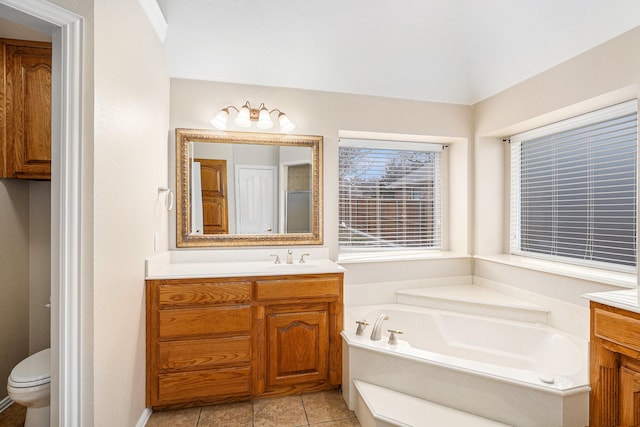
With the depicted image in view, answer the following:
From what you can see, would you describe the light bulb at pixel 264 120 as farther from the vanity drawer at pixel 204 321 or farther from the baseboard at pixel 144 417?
the baseboard at pixel 144 417

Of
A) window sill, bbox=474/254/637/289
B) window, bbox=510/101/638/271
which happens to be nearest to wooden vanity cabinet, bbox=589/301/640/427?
window sill, bbox=474/254/637/289

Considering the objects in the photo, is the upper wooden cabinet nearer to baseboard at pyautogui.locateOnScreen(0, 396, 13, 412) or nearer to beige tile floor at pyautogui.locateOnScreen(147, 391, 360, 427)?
baseboard at pyautogui.locateOnScreen(0, 396, 13, 412)

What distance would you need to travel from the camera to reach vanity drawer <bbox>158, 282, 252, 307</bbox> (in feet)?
6.58

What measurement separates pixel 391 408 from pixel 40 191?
9.19 feet

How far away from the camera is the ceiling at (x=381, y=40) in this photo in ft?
6.89

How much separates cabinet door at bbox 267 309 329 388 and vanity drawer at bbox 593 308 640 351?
1525 millimetres

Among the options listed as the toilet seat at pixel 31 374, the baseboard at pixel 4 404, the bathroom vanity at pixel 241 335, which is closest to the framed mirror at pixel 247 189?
the bathroom vanity at pixel 241 335

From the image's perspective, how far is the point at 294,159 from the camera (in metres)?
2.71

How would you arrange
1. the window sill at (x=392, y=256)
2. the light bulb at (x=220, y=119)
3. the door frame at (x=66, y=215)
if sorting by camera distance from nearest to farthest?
the door frame at (x=66, y=215), the light bulb at (x=220, y=119), the window sill at (x=392, y=256)

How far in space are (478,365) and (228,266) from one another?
175 centimetres

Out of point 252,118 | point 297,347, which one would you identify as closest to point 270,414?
point 297,347

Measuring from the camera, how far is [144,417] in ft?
6.31

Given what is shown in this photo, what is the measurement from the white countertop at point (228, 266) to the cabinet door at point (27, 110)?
96 centimetres

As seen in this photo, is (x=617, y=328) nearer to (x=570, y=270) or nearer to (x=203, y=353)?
(x=570, y=270)
